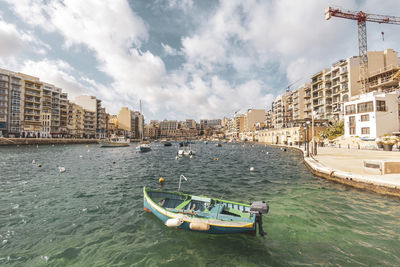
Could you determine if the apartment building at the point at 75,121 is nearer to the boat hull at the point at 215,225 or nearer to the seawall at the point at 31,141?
the seawall at the point at 31,141

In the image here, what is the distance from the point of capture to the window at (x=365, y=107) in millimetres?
39994

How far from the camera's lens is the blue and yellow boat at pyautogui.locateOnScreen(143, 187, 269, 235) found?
24.3ft

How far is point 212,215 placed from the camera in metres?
8.47

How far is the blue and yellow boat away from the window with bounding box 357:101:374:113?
49.1 m

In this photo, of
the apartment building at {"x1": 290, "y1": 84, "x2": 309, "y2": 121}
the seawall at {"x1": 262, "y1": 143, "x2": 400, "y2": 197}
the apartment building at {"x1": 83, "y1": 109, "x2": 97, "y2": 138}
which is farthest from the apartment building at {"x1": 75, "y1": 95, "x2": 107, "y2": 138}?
the seawall at {"x1": 262, "y1": 143, "x2": 400, "y2": 197}

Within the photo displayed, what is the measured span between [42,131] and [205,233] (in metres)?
110

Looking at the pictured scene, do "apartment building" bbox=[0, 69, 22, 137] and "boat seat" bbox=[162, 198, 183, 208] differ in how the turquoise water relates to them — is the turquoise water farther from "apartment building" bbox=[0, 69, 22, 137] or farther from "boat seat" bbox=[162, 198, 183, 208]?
"apartment building" bbox=[0, 69, 22, 137]

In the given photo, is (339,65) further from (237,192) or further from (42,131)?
(42,131)

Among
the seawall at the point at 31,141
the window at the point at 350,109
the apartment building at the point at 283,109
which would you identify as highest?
the apartment building at the point at 283,109

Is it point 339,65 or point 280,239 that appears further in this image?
point 339,65

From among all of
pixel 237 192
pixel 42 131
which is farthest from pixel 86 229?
pixel 42 131

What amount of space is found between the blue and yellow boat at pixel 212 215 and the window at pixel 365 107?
1933 inches

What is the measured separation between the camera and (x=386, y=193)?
11.9m

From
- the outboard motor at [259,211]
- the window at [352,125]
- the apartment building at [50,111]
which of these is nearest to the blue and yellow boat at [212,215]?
the outboard motor at [259,211]
